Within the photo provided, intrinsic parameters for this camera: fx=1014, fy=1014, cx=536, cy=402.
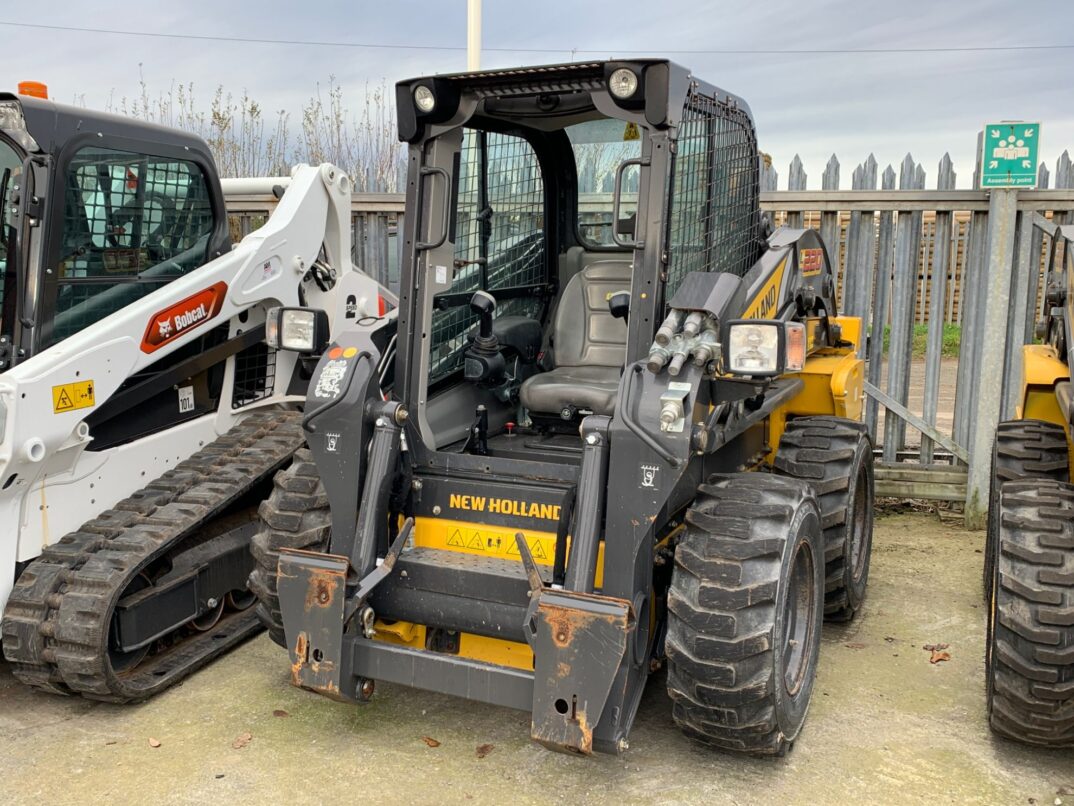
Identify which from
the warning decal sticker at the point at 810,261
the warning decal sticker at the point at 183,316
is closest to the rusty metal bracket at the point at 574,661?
the warning decal sticker at the point at 183,316

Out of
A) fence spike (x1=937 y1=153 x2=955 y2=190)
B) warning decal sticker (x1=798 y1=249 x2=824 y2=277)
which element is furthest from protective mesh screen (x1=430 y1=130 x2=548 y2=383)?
fence spike (x1=937 y1=153 x2=955 y2=190)

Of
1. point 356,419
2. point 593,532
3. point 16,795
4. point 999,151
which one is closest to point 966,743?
point 593,532

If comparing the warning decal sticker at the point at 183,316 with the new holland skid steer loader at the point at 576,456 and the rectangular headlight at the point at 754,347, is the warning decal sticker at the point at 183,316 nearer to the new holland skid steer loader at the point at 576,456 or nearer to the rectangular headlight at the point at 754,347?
the new holland skid steer loader at the point at 576,456

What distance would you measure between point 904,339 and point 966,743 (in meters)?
3.91

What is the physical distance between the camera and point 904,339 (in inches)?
290

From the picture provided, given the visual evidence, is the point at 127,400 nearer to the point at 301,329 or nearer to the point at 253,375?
the point at 253,375

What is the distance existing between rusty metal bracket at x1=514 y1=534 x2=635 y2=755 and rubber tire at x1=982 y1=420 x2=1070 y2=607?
2266mm

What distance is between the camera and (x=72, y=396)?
14.4 ft

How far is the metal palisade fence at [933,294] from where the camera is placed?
22.7ft

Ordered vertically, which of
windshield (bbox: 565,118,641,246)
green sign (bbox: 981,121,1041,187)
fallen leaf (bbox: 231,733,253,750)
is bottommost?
fallen leaf (bbox: 231,733,253,750)

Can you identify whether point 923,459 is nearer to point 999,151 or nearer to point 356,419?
point 999,151

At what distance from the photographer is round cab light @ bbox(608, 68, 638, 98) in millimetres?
3711

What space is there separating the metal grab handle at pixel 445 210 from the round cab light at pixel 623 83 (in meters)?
0.87

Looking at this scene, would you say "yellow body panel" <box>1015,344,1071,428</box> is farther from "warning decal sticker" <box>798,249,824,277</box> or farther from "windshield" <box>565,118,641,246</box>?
"windshield" <box>565,118,641,246</box>
